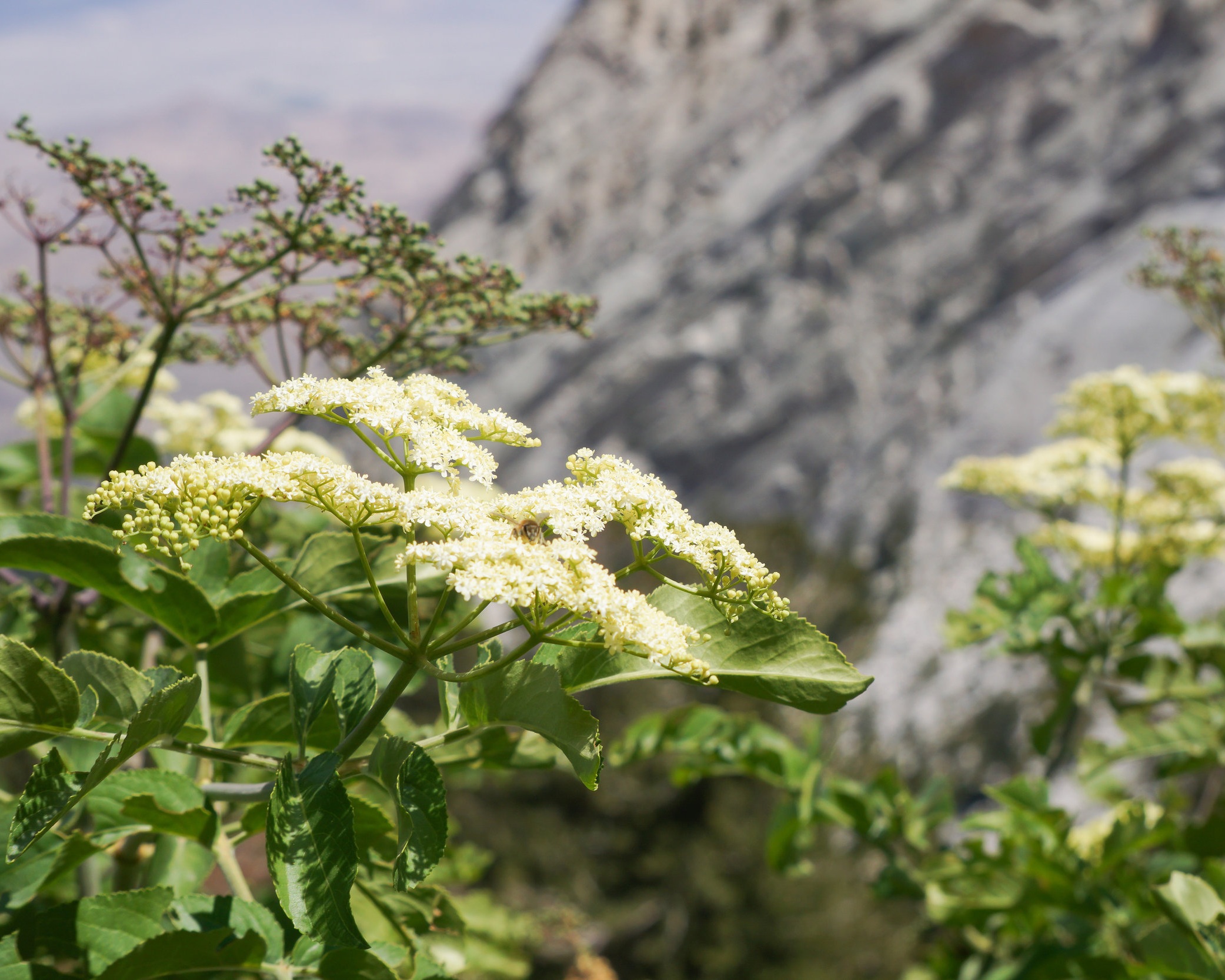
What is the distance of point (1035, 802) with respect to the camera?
1872 mm

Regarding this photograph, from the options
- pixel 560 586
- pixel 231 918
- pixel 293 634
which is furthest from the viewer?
pixel 293 634

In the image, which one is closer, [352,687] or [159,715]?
[159,715]

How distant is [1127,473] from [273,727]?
289 cm

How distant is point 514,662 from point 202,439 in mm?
1931

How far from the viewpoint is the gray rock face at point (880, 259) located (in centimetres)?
2530

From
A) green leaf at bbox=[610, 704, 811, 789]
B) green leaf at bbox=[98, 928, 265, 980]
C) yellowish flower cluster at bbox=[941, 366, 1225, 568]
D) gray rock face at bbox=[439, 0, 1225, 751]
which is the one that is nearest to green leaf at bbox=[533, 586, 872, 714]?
green leaf at bbox=[98, 928, 265, 980]

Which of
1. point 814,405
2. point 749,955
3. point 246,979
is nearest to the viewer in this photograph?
point 246,979

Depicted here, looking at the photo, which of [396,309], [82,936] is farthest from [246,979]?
[396,309]

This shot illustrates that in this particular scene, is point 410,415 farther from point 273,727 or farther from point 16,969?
point 16,969

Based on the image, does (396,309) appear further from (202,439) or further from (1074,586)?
(1074,586)

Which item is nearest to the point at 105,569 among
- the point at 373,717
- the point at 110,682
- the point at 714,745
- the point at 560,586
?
the point at 110,682

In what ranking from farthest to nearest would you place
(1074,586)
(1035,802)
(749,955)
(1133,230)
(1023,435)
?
(1133,230)
(1023,435)
(749,955)
(1074,586)
(1035,802)

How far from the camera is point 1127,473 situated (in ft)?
9.36

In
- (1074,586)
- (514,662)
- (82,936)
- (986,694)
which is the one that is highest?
(986,694)
